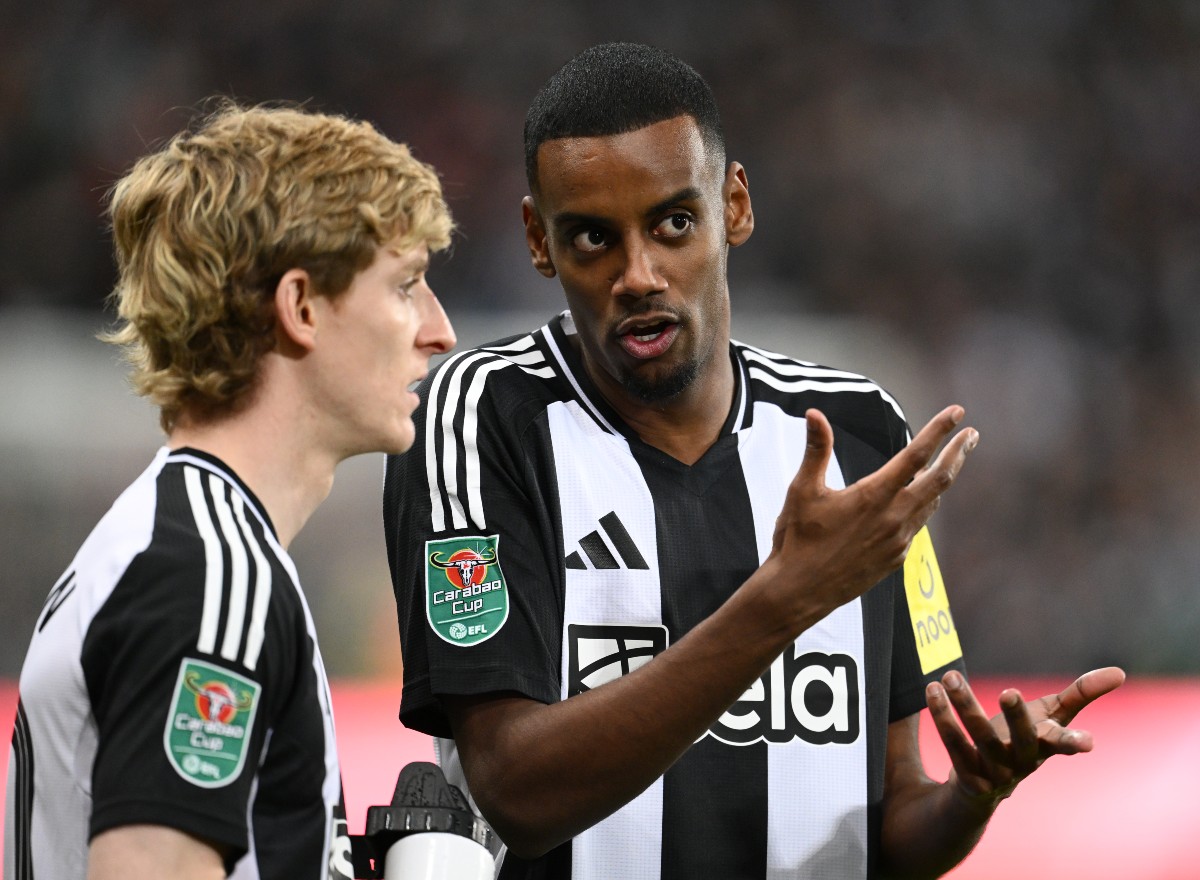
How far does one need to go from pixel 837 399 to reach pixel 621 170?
1.82 feet

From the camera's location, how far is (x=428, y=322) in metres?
1.61

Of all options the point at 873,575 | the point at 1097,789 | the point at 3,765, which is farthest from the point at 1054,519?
the point at 873,575

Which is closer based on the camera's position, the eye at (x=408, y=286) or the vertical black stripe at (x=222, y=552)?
the vertical black stripe at (x=222, y=552)

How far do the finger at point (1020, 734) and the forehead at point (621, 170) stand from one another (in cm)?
87

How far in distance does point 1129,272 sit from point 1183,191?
0.64 m

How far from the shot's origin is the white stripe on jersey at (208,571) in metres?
1.20

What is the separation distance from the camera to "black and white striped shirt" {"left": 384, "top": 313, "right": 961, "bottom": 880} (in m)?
1.96

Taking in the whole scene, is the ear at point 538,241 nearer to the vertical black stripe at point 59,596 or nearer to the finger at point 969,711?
the finger at point 969,711

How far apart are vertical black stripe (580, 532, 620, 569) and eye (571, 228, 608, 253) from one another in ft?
1.41

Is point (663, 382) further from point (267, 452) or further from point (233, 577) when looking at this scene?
point (233, 577)

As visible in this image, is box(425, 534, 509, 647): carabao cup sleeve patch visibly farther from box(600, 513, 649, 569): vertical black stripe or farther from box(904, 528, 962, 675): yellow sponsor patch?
box(904, 528, 962, 675): yellow sponsor patch

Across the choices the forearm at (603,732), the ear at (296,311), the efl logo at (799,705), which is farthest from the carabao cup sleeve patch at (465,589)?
the ear at (296,311)

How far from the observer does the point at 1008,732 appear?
2.01 meters

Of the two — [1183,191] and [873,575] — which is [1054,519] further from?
[873,575]
